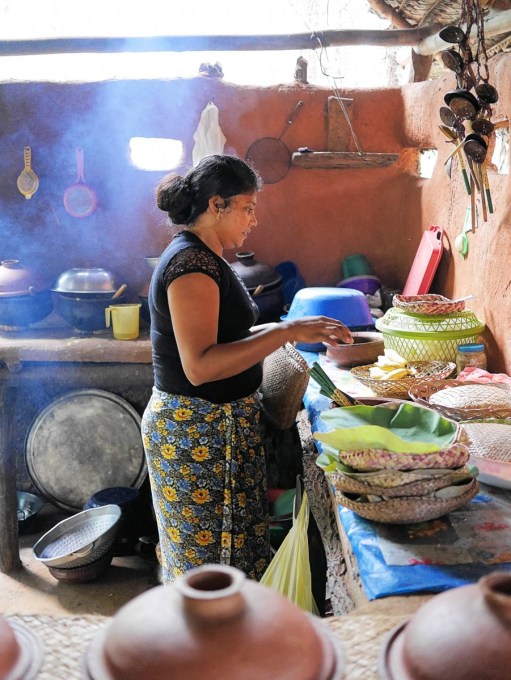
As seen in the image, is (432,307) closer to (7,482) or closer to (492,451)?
(492,451)

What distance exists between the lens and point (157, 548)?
3955mm

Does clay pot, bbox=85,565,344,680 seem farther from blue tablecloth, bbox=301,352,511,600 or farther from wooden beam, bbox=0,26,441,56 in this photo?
wooden beam, bbox=0,26,441,56

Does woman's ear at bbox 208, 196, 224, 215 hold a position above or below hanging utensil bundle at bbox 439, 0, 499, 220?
below

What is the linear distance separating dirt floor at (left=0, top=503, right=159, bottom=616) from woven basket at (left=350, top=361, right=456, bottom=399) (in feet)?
6.57

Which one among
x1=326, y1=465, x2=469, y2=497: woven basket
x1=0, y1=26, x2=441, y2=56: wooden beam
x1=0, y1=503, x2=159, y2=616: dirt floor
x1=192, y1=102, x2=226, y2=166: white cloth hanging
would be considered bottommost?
x1=0, y1=503, x2=159, y2=616: dirt floor

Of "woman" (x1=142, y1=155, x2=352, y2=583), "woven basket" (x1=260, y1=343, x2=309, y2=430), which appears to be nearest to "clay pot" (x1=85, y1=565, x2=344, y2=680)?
"woman" (x1=142, y1=155, x2=352, y2=583)

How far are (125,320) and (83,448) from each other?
3.40ft

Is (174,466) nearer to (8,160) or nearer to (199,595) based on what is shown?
(199,595)

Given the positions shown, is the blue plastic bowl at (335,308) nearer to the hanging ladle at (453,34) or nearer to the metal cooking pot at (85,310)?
the metal cooking pot at (85,310)

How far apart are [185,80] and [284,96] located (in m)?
0.74

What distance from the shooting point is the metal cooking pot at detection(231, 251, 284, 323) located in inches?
178

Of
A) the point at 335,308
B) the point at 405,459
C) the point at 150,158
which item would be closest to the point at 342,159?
the point at 150,158

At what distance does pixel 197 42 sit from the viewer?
15.3ft

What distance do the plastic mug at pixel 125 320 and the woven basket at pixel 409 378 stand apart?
1.90 m
